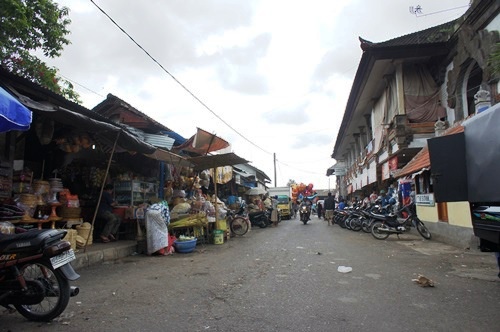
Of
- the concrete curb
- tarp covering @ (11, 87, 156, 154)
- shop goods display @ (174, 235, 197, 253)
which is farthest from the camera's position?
shop goods display @ (174, 235, 197, 253)

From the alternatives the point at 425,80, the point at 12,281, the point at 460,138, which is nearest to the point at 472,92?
the point at 425,80

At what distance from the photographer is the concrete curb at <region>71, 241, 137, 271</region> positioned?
281 inches

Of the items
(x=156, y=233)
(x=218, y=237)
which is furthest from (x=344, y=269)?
(x=218, y=237)

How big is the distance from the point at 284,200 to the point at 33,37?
2421cm

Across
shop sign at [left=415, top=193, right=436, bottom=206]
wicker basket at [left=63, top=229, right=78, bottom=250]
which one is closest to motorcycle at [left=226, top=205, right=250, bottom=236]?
shop sign at [left=415, top=193, right=436, bottom=206]

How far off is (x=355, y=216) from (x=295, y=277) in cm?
1128

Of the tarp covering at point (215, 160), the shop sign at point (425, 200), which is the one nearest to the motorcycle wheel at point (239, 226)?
the tarp covering at point (215, 160)

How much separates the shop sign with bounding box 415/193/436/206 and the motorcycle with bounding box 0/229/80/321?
36.5 feet

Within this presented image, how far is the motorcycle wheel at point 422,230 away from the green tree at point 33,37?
12.9m

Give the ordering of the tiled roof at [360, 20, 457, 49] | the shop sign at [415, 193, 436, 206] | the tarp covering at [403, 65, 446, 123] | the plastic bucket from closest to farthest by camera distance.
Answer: the plastic bucket → the shop sign at [415, 193, 436, 206] → the tiled roof at [360, 20, 457, 49] → the tarp covering at [403, 65, 446, 123]

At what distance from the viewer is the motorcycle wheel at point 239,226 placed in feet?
47.8

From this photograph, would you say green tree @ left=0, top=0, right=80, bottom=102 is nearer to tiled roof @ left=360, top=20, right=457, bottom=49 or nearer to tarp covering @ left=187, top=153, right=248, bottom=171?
tarp covering @ left=187, top=153, right=248, bottom=171

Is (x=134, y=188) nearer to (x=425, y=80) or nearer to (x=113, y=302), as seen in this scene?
(x=113, y=302)

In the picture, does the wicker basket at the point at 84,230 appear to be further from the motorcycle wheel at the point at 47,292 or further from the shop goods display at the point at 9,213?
the motorcycle wheel at the point at 47,292
